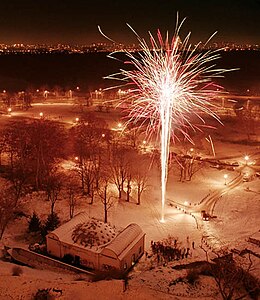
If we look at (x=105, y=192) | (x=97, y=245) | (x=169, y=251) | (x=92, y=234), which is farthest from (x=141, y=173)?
(x=97, y=245)

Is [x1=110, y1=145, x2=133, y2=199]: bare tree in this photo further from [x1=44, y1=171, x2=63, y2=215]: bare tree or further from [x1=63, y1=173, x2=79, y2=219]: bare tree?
[x1=44, y1=171, x2=63, y2=215]: bare tree

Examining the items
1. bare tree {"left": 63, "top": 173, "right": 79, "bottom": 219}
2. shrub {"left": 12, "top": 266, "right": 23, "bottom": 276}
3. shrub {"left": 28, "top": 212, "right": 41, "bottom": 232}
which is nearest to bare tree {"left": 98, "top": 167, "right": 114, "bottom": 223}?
bare tree {"left": 63, "top": 173, "right": 79, "bottom": 219}

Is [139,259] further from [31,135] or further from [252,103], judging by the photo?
[252,103]

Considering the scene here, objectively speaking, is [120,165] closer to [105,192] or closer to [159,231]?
[105,192]

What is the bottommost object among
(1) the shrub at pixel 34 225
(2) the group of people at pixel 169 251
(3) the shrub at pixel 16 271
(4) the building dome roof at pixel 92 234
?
(2) the group of people at pixel 169 251

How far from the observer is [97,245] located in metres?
18.7

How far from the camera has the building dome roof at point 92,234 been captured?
61.7 feet

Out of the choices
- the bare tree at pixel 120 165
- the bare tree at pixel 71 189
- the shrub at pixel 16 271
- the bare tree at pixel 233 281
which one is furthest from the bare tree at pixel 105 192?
the bare tree at pixel 233 281

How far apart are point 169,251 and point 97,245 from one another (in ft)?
11.7

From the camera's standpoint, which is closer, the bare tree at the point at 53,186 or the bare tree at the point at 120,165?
the bare tree at the point at 53,186

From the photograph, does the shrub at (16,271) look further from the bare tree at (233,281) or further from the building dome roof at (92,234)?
the bare tree at (233,281)

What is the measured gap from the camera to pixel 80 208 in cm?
2538

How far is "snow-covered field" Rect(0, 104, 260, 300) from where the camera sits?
1434cm

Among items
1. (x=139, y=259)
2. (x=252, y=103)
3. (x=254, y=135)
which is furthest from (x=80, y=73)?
(x=139, y=259)
